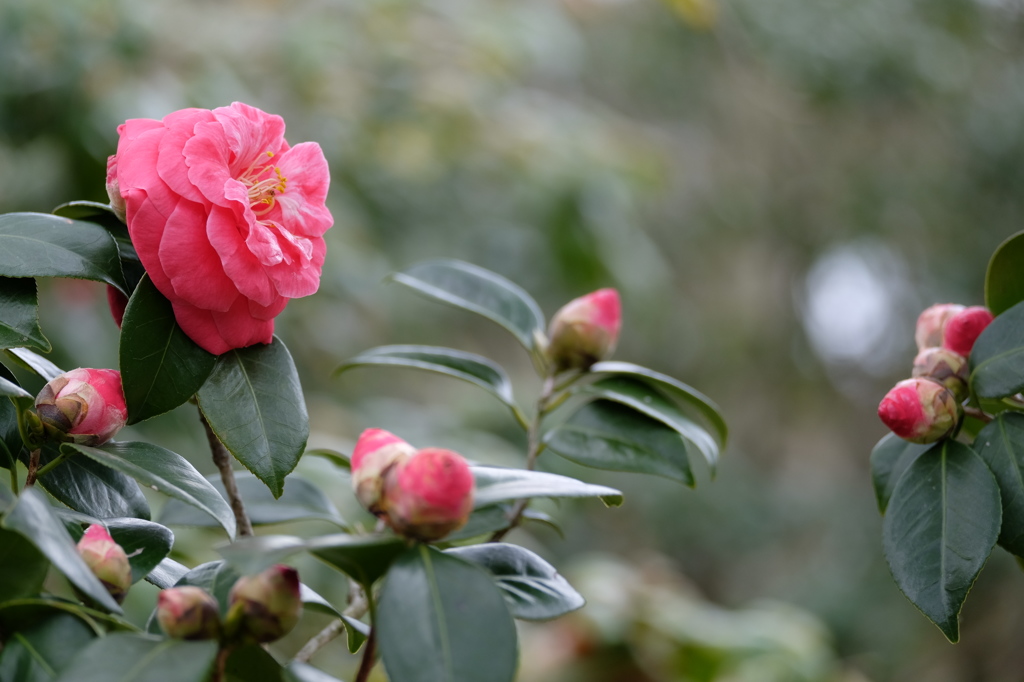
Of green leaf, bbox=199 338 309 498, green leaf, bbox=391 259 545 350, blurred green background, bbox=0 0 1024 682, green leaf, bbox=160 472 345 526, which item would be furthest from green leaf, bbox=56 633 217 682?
blurred green background, bbox=0 0 1024 682

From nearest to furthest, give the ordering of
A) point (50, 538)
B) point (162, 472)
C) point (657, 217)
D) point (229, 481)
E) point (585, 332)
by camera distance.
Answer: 1. point (50, 538)
2. point (162, 472)
3. point (229, 481)
4. point (585, 332)
5. point (657, 217)

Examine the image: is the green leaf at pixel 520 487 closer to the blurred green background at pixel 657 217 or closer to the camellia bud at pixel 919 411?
the camellia bud at pixel 919 411

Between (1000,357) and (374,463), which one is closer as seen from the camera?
(374,463)

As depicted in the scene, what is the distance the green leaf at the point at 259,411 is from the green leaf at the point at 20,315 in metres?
0.08

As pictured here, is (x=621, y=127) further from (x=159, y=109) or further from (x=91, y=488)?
(x=91, y=488)

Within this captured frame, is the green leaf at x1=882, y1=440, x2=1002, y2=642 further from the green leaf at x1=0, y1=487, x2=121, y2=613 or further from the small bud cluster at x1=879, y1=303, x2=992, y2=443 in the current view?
the green leaf at x1=0, y1=487, x2=121, y2=613

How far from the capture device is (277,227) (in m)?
0.46

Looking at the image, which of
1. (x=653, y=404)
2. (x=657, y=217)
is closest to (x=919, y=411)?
(x=653, y=404)

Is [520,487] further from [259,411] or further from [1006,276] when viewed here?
[1006,276]

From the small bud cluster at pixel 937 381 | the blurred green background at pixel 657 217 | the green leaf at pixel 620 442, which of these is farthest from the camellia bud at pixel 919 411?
the blurred green background at pixel 657 217

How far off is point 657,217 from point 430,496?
4.74 metres

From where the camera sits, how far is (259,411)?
0.43 meters

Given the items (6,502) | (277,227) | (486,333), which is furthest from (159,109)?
(486,333)

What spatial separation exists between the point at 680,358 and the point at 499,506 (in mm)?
4434
